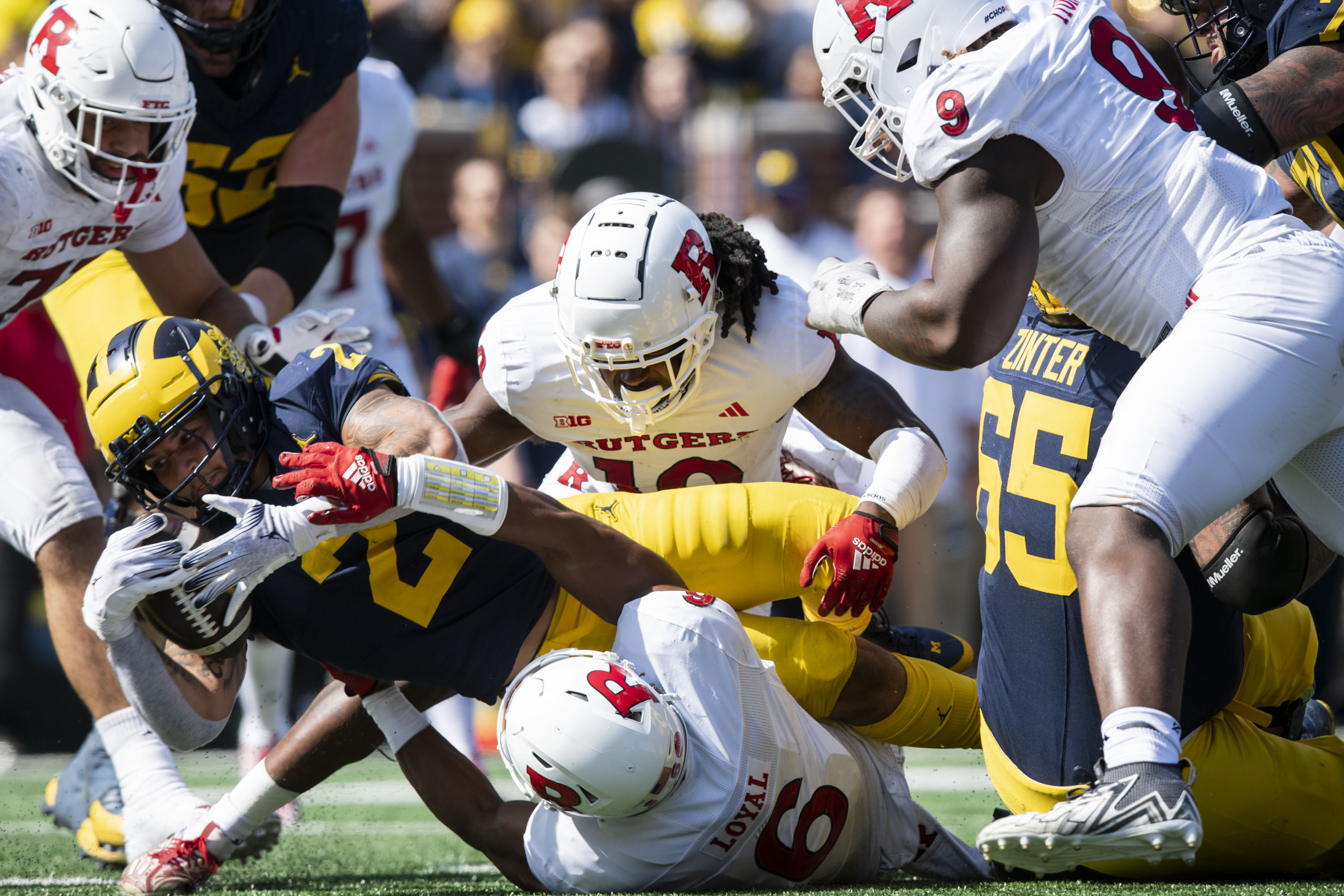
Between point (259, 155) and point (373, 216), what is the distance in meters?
1.05

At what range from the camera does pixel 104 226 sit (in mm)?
3904

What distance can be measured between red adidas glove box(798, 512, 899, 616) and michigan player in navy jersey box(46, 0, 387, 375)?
1.92 metres

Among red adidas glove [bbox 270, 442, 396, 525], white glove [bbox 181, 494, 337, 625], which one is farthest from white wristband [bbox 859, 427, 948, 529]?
white glove [bbox 181, 494, 337, 625]

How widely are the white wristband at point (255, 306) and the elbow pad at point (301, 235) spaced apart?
0.75 feet

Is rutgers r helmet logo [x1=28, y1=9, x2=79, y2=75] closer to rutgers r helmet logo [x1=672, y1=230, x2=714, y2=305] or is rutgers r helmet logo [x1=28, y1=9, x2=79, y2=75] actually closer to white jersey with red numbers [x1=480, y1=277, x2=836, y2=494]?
white jersey with red numbers [x1=480, y1=277, x2=836, y2=494]

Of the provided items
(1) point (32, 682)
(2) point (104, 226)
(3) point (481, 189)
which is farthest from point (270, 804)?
(3) point (481, 189)

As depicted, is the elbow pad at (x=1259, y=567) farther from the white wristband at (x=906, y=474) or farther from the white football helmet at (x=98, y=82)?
the white football helmet at (x=98, y=82)

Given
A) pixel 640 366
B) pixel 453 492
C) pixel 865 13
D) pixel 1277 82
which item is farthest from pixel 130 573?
pixel 1277 82

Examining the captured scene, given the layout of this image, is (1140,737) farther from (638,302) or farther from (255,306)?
(255,306)

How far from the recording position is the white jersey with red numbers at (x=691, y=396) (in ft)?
11.2

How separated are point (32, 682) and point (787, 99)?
16.8 feet

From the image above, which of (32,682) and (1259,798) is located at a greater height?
(1259,798)

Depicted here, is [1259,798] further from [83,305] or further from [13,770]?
[13,770]

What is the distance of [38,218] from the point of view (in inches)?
147
